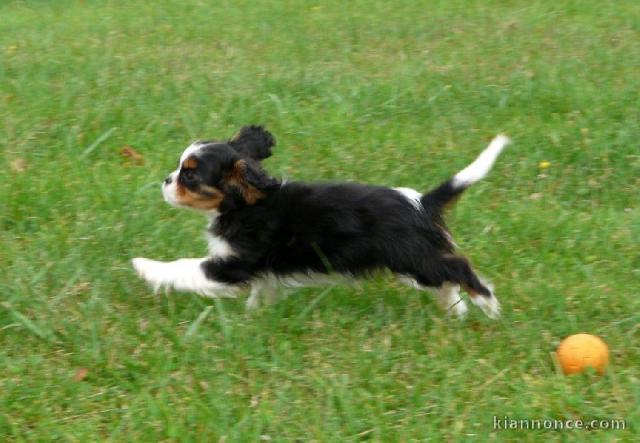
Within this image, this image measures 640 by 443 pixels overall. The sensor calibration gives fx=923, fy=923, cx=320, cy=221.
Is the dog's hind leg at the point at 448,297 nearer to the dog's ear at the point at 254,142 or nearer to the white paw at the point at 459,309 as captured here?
the white paw at the point at 459,309

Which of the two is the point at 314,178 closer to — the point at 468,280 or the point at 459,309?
the point at 459,309

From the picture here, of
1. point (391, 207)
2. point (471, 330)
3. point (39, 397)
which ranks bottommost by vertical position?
point (471, 330)

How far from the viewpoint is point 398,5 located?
1041 centimetres

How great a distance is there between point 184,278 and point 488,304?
154 cm

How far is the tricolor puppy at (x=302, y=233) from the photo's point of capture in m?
4.52

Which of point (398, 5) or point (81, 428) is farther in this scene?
point (398, 5)

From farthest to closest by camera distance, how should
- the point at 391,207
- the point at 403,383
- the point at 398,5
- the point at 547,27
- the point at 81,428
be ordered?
the point at 398,5, the point at 547,27, the point at 391,207, the point at 403,383, the point at 81,428

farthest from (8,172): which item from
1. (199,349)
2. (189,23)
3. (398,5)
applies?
(398,5)

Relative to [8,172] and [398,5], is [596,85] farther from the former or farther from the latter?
[8,172]

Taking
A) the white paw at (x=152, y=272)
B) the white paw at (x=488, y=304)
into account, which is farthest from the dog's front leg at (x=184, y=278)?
the white paw at (x=488, y=304)

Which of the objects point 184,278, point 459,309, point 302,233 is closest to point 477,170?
point 459,309

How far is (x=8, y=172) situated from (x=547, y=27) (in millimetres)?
5799

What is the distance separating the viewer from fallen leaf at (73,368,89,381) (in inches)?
160

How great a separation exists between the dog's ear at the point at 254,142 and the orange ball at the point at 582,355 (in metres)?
1.92
